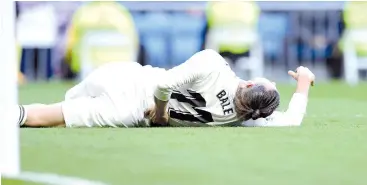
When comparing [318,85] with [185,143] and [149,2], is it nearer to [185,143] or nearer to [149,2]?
[149,2]

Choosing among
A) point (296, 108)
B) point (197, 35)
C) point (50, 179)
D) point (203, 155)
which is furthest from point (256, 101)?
point (197, 35)

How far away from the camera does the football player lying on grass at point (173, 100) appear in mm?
6445

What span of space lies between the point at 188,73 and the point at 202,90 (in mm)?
207

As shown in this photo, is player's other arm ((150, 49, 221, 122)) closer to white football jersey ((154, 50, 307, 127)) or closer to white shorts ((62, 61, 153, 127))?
white football jersey ((154, 50, 307, 127))

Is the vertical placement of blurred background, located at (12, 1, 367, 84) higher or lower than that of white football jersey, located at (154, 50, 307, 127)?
lower

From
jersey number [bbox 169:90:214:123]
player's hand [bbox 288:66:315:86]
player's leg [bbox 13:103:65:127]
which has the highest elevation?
player's hand [bbox 288:66:315:86]

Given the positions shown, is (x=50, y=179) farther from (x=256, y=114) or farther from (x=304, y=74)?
(x=304, y=74)

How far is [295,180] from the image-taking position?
177 inches

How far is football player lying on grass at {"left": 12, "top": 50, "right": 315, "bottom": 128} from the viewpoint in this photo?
645 centimetres

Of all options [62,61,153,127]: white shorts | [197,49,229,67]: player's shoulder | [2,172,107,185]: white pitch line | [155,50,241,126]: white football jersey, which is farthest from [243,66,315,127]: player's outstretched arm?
[2,172,107,185]: white pitch line

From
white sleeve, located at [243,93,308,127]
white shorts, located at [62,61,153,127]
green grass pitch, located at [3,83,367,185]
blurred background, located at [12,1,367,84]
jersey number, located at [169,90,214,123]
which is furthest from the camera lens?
blurred background, located at [12,1,367,84]

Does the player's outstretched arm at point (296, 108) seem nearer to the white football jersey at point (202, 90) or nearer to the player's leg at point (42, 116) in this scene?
the white football jersey at point (202, 90)

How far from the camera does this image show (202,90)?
21.3ft

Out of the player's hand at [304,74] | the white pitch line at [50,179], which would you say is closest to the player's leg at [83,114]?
the player's hand at [304,74]
